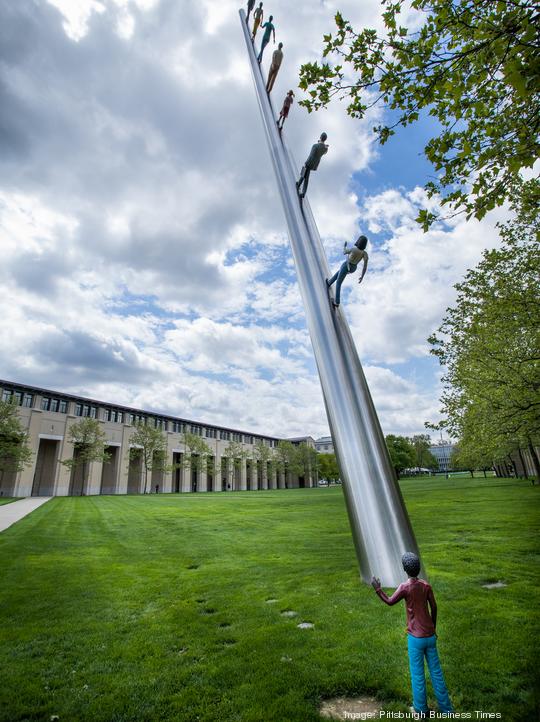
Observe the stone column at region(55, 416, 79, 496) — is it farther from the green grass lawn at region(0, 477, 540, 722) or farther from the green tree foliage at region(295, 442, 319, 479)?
the green tree foliage at region(295, 442, 319, 479)

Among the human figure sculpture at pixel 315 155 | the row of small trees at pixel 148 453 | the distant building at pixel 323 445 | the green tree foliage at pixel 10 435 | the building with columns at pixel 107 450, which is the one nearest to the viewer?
the human figure sculpture at pixel 315 155

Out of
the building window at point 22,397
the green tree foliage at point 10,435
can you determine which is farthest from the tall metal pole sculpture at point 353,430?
the building window at point 22,397

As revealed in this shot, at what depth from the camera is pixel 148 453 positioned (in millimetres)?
58406

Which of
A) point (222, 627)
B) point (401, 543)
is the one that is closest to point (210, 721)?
point (222, 627)

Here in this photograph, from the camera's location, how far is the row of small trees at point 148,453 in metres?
39.4

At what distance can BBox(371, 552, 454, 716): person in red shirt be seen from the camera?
11.2 feet

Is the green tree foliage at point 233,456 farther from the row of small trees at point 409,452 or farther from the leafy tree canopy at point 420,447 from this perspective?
the leafy tree canopy at point 420,447

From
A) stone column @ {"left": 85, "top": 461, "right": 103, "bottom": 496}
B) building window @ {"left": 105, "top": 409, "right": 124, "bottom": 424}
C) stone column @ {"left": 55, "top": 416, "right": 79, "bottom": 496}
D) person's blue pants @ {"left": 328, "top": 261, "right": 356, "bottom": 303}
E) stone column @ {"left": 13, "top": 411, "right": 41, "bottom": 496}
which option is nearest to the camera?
person's blue pants @ {"left": 328, "top": 261, "right": 356, "bottom": 303}

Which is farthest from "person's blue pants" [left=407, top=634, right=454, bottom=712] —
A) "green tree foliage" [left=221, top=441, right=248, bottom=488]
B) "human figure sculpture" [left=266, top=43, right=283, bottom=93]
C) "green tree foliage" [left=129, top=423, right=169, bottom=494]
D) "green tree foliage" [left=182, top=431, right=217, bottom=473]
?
"green tree foliage" [left=221, top=441, right=248, bottom=488]

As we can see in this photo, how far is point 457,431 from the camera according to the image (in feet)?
62.3

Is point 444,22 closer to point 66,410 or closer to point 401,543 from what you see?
point 401,543

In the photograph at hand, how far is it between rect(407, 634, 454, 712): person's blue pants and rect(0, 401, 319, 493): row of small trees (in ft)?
144

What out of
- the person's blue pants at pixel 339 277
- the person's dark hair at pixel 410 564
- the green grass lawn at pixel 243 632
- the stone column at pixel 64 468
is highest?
the stone column at pixel 64 468

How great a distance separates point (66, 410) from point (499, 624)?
190 ft
